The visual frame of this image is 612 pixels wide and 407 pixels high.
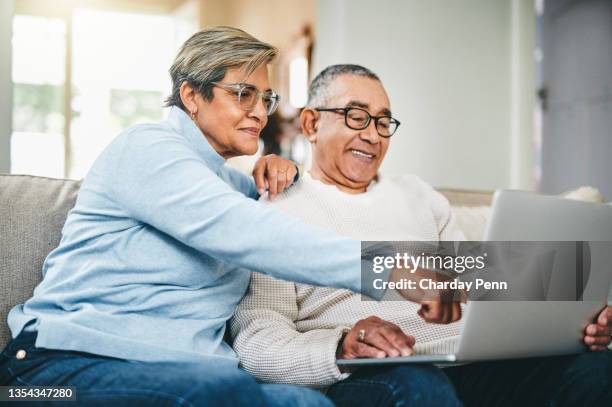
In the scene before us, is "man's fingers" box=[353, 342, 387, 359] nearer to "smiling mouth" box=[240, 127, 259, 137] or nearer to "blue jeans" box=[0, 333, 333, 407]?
"blue jeans" box=[0, 333, 333, 407]

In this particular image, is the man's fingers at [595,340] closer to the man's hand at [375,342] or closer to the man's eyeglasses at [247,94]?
the man's hand at [375,342]

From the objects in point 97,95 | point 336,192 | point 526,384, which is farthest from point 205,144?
point 97,95

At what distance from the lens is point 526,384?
4.87 feet

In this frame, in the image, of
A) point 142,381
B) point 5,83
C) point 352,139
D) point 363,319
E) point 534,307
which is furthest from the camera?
point 5,83

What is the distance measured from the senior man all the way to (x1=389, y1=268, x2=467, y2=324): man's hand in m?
0.15

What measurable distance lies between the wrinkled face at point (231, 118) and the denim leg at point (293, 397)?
541mm

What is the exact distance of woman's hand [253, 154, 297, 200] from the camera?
1.66 m

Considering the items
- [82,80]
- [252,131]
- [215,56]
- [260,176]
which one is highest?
[82,80]

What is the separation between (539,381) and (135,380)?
86cm

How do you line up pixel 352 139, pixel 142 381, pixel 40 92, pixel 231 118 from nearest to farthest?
1. pixel 142 381
2. pixel 231 118
3. pixel 352 139
4. pixel 40 92

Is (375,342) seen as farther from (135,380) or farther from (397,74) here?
(397,74)

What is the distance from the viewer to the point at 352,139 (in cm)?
187

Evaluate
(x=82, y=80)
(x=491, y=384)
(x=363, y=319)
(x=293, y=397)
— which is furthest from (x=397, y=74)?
(x=82, y=80)

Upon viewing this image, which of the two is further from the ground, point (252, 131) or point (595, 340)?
point (252, 131)
